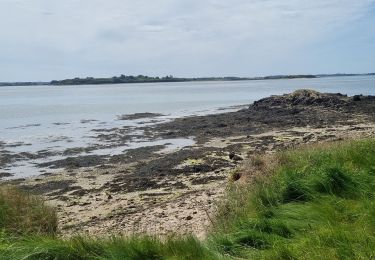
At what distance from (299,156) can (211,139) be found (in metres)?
14.9

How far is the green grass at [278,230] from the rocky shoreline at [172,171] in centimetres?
126

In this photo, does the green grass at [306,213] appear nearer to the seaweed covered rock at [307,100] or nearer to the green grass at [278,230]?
the green grass at [278,230]

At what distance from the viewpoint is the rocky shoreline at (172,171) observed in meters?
10.1

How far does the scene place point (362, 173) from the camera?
722 cm

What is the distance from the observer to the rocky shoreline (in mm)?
10062

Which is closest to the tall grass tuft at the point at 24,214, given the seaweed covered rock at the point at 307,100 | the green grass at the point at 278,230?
the green grass at the point at 278,230

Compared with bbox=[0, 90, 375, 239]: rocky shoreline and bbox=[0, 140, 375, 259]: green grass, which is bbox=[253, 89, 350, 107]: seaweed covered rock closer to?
bbox=[0, 90, 375, 239]: rocky shoreline

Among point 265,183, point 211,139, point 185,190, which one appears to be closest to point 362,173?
point 265,183

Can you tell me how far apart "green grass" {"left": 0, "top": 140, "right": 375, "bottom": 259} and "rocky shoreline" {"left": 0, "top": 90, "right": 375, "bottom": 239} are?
1.26 metres

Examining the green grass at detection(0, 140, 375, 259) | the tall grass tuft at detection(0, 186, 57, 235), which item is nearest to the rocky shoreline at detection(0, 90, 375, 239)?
the tall grass tuft at detection(0, 186, 57, 235)

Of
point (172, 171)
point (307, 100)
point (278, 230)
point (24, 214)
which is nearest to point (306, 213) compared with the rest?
point (278, 230)

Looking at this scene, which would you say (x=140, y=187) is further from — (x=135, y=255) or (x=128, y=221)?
(x=135, y=255)

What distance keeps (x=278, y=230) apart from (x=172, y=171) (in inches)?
416

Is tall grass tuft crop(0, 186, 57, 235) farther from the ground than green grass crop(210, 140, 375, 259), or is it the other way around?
green grass crop(210, 140, 375, 259)
